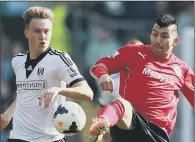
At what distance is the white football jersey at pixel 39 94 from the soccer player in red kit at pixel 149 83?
71 centimetres

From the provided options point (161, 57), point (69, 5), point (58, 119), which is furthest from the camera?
point (69, 5)

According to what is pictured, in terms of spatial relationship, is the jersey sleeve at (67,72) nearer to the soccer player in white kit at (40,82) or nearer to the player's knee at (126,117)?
the soccer player in white kit at (40,82)

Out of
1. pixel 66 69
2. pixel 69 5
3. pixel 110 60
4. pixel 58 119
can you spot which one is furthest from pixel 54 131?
pixel 69 5

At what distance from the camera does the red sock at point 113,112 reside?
6910 millimetres

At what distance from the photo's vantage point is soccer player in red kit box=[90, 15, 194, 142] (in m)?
7.45

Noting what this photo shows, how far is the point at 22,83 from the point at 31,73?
0.12 metres

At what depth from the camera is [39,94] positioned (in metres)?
6.72

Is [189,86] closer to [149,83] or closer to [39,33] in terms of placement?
[149,83]

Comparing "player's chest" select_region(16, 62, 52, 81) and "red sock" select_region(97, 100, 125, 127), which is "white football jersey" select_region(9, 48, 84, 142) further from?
"red sock" select_region(97, 100, 125, 127)

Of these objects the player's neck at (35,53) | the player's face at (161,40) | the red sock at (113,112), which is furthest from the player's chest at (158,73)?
the player's neck at (35,53)

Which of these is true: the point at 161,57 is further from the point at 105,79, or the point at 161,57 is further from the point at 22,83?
the point at 22,83

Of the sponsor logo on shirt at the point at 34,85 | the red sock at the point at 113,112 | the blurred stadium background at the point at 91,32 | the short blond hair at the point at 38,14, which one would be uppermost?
the short blond hair at the point at 38,14

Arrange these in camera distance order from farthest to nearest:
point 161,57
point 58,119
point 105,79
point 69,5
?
point 69,5 < point 161,57 < point 105,79 < point 58,119

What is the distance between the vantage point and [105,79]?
7.14 m
